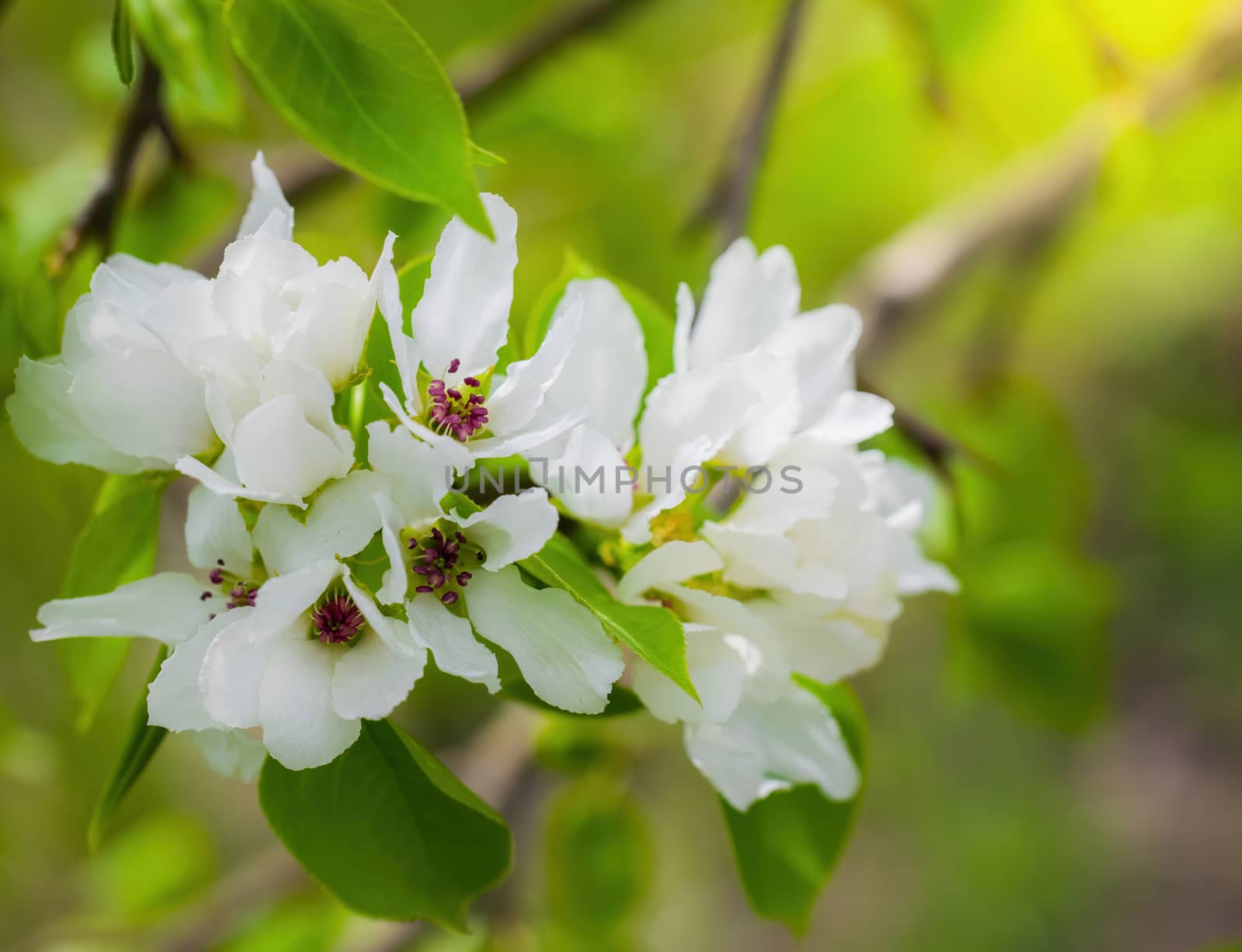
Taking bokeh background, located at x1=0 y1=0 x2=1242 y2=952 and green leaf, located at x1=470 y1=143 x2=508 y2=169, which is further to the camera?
bokeh background, located at x1=0 y1=0 x2=1242 y2=952

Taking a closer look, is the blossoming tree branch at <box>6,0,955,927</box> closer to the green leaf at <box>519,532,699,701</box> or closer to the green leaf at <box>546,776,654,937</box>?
the green leaf at <box>519,532,699,701</box>

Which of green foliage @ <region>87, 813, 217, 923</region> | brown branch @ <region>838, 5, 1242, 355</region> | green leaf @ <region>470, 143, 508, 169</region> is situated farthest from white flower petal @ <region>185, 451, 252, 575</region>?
green foliage @ <region>87, 813, 217, 923</region>

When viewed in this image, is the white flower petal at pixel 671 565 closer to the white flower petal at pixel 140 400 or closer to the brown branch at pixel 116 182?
the white flower petal at pixel 140 400

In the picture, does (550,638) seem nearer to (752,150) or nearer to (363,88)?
(363,88)

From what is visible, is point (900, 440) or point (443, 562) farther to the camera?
point (900, 440)

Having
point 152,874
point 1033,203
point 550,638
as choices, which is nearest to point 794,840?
point 550,638

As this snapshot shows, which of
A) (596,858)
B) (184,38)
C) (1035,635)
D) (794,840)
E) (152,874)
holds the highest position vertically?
(184,38)

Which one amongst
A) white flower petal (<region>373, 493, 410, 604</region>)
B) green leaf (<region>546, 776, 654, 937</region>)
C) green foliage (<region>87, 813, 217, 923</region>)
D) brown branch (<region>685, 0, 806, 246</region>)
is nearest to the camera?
white flower petal (<region>373, 493, 410, 604</region>)

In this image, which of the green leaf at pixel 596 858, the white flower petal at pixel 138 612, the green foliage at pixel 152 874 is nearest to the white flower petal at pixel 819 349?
the white flower petal at pixel 138 612
